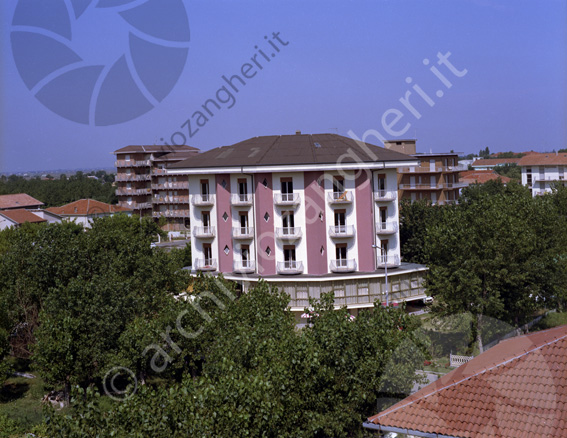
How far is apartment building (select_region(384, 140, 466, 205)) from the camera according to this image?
58531mm

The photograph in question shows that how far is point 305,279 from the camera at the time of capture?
33.9m

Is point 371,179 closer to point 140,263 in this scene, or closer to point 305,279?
point 305,279

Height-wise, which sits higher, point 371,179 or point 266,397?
point 371,179

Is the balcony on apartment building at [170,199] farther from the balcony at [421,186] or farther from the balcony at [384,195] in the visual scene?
the balcony at [384,195]

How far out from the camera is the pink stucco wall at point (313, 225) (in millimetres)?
35062

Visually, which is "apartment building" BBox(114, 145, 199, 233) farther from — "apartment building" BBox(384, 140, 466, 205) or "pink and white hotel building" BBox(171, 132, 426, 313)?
"pink and white hotel building" BBox(171, 132, 426, 313)

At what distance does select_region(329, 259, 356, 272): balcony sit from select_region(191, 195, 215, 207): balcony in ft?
25.5

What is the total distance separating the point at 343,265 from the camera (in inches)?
1384

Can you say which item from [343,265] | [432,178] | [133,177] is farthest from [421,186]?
[133,177]

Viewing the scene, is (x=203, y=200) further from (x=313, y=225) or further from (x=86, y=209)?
(x=86, y=209)

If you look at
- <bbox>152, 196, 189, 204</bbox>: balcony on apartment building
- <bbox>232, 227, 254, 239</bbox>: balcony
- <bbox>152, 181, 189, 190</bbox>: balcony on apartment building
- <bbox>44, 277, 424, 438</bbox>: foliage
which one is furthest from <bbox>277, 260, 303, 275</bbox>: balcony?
<bbox>152, 196, 189, 204</bbox>: balcony on apartment building

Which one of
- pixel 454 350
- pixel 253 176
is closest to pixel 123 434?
pixel 454 350

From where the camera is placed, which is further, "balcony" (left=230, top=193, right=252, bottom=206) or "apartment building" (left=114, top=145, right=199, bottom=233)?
"apartment building" (left=114, top=145, right=199, bottom=233)

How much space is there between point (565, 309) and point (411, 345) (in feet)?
73.6
